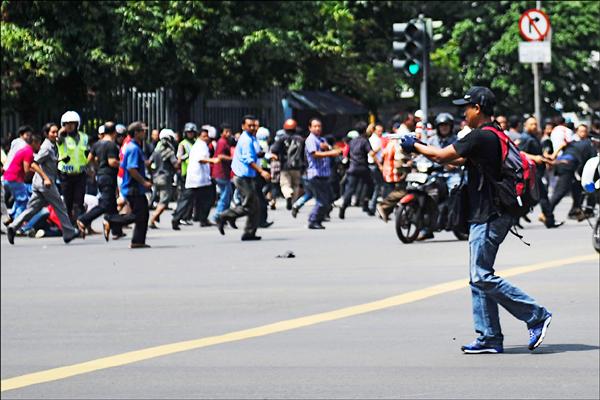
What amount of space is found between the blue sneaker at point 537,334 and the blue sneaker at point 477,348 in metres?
0.57

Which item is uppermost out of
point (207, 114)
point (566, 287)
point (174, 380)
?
point (207, 114)

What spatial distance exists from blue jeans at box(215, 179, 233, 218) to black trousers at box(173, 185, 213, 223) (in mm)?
217

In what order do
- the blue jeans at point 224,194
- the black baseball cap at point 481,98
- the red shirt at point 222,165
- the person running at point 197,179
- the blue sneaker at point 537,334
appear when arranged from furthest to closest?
the red shirt at point 222,165
the blue jeans at point 224,194
the person running at point 197,179
the blue sneaker at point 537,334
the black baseball cap at point 481,98

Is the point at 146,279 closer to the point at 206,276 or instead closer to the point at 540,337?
the point at 206,276

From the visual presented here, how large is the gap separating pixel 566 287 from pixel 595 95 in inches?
1601

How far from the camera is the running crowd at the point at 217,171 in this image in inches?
168

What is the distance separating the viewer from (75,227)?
5434mm

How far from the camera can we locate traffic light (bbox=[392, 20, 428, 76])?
4.71 m

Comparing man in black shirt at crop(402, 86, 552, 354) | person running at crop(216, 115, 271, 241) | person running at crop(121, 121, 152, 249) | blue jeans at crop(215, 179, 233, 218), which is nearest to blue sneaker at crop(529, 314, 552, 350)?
man in black shirt at crop(402, 86, 552, 354)

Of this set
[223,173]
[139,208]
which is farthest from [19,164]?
[223,173]

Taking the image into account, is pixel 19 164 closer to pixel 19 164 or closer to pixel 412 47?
pixel 19 164

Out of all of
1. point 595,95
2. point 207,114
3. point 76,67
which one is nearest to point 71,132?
point 76,67

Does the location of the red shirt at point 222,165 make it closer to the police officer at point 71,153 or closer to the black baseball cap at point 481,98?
the police officer at point 71,153

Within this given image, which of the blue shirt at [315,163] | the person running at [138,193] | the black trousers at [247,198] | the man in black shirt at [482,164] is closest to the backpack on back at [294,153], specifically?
the blue shirt at [315,163]
